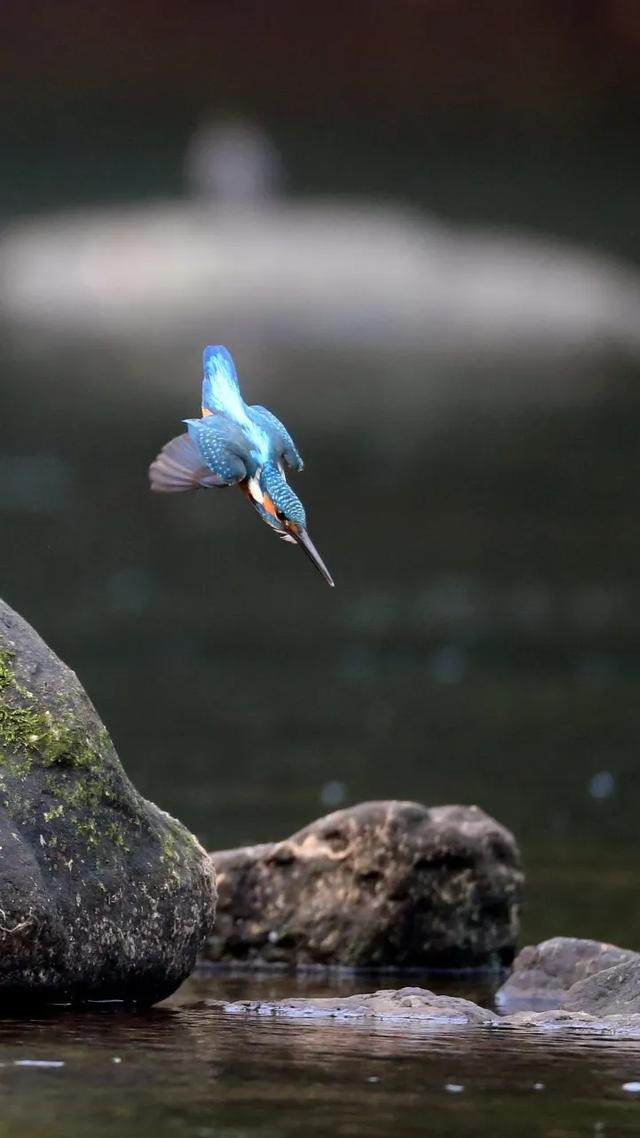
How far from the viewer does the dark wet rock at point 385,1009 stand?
26.6 ft

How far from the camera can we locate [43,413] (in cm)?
3353

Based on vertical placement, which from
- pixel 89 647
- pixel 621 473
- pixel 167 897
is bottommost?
pixel 167 897

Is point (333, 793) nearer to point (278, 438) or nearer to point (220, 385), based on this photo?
point (220, 385)

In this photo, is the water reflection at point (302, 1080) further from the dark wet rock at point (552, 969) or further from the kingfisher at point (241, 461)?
the dark wet rock at point (552, 969)

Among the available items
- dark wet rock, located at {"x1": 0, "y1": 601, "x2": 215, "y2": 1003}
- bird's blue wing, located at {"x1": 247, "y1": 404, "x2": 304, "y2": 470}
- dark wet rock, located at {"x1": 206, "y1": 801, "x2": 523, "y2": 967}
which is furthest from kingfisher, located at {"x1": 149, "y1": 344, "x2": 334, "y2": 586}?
dark wet rock, located at {"x1": 206, "y1": 801, "x2": 523, "y2": 967}

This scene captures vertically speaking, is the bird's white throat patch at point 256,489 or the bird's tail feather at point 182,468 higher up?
the bird's tail feather at point 182,468

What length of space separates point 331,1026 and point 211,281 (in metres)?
27.9

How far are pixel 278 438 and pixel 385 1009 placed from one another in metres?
2.26

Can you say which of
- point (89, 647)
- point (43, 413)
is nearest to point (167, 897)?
point (89, 647)

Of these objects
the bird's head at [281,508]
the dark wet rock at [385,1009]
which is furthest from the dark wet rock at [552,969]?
the bird's head at [281,508]

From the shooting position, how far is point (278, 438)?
8.02 m

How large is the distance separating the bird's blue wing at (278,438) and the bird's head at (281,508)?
0.32 ft

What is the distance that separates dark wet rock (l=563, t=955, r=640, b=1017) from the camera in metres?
8.68

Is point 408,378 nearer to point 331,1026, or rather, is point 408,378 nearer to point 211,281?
point 211,281
